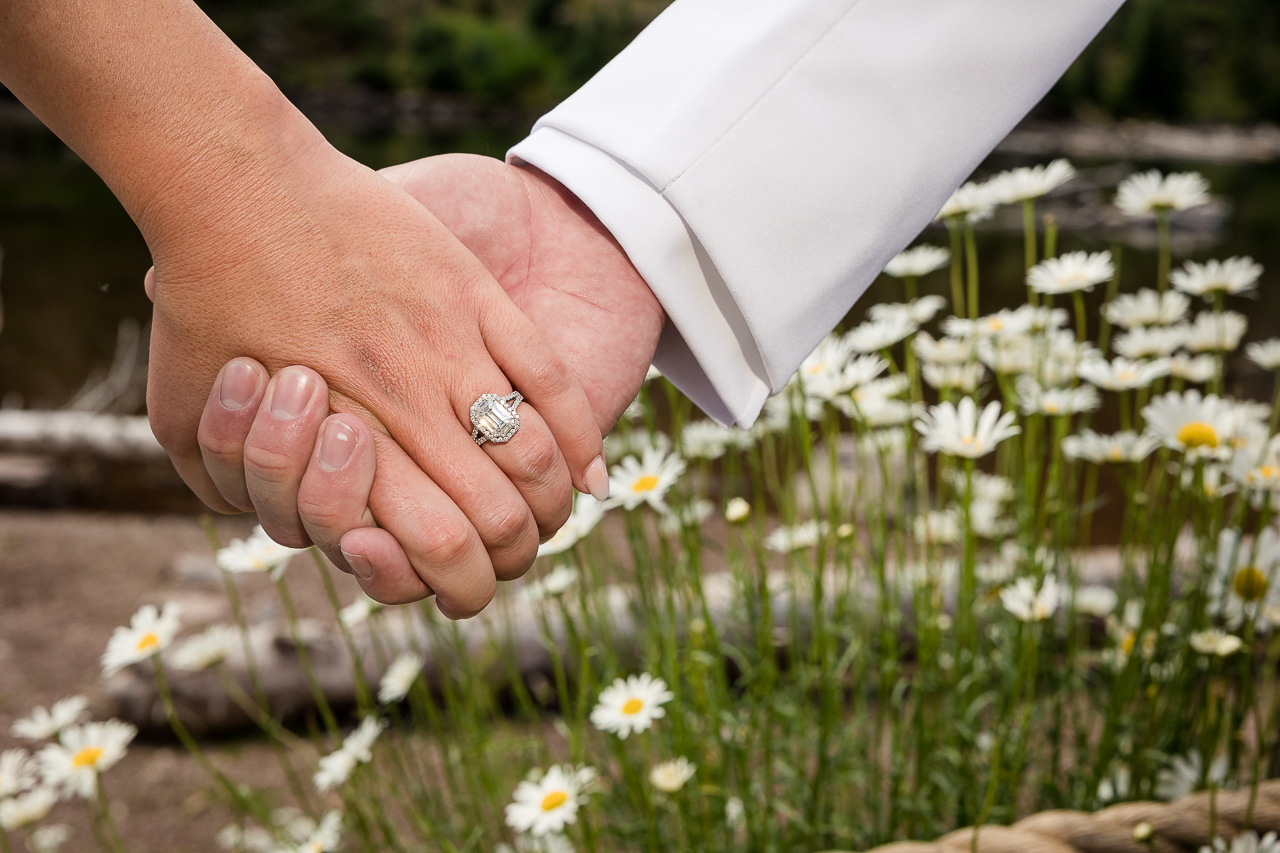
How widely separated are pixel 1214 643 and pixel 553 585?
761 millimetres

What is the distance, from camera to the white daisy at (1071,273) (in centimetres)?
122

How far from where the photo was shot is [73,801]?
220cm

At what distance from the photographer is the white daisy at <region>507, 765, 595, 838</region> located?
3.06ft

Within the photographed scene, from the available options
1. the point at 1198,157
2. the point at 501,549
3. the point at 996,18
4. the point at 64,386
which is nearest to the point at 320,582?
the point at 501,549

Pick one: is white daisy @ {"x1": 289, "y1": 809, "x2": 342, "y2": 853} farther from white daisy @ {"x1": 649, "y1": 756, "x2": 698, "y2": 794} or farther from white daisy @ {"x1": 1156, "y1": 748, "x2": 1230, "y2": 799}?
white daisy @ {"x1": 1156, "y1": 748, "x2": 1230, "y2": 799}

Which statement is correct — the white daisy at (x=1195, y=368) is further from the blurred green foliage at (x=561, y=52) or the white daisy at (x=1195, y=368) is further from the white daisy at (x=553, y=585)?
the blurred green foliage at (x=561, y=52)

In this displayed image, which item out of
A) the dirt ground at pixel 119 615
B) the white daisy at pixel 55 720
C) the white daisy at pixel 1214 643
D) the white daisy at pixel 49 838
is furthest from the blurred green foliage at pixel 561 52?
the white daisy at pixel 1214 643

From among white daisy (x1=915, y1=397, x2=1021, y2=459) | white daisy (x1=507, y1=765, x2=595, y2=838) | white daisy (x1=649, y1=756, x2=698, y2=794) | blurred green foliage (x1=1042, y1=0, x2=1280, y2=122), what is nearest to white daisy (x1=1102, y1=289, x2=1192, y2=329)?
white daisy (x1=915, y1=397, x2=1021, y2=459)

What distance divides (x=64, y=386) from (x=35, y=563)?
2.98 metres

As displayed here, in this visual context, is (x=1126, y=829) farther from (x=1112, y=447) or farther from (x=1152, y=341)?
(x=1152, y=341)

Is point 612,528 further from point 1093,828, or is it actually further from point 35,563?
point 1093,828

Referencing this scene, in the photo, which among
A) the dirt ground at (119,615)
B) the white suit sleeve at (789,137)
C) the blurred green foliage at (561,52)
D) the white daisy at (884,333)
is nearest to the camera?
the white suit sleeve at (789,137)

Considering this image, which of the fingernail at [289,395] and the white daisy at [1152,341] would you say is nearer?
the fingernail at [289,395]

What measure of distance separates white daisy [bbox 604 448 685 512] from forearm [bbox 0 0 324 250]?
0.53 meters
